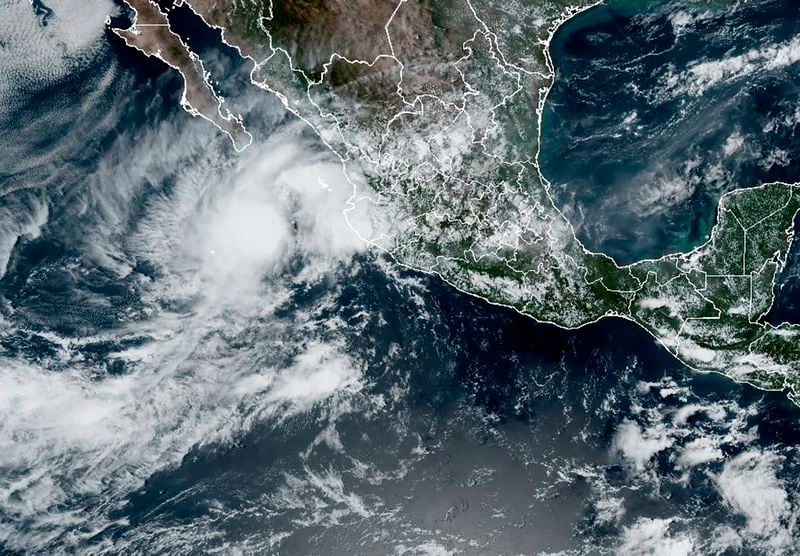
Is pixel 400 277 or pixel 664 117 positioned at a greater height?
pixel 664 117

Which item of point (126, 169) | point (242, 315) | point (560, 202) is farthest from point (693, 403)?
point (126, 169)

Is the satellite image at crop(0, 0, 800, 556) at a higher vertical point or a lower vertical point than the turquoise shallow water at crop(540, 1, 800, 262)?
lower

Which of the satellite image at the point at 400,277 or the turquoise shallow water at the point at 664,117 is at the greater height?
the turquoise shallow water at the point at 664,117

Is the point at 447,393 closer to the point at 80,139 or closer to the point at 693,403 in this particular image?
the point at 693,403

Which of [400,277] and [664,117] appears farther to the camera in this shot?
[400,277]
